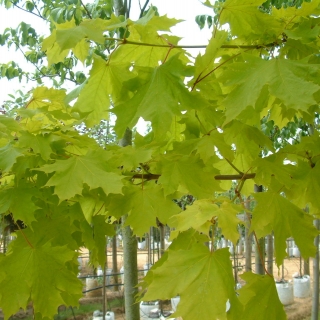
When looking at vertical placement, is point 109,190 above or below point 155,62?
below

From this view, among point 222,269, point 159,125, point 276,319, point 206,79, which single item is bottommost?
point 276,319

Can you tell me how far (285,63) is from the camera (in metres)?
0.69

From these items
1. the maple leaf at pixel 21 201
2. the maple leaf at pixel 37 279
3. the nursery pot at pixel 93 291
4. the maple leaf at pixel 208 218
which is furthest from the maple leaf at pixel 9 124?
the nursery pot at pixel 93 291

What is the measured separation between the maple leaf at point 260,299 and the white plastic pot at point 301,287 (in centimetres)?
537

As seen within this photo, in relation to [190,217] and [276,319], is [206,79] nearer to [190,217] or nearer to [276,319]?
[190,217]

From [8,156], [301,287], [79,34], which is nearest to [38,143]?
[8,156]

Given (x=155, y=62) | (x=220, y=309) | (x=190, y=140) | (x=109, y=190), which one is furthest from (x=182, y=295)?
(x=155, y=62)

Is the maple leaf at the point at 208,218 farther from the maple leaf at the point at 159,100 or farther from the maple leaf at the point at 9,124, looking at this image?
the maple leaf at the point at 9,124

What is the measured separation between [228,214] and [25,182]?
1.32ft

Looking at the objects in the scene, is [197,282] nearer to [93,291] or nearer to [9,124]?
[9,124]

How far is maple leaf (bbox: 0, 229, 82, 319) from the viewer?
0.79 meters

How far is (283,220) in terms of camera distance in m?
0.77

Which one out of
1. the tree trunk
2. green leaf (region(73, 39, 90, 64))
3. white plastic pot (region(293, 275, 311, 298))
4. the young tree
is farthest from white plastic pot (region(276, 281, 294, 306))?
green leaf (region(73, 39, 90, 64))

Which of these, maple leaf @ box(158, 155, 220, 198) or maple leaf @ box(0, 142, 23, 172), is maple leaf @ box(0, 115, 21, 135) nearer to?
maple leaf @ box(0, 142, 23, 172)
